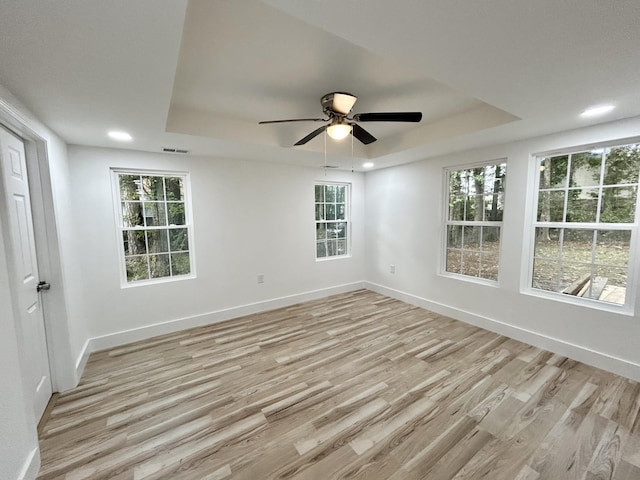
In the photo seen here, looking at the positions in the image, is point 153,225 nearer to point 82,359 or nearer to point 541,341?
point 82,359

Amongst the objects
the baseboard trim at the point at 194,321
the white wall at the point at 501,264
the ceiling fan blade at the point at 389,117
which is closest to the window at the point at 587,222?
the white wall at the point at 501,264

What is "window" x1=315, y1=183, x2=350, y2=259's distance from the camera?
477cm

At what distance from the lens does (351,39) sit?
4.33 ft

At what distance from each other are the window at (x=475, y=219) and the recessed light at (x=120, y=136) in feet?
12.6

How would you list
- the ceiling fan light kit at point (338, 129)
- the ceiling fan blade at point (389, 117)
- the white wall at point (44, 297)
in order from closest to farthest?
the white wall at point (44, 297)
the ceiling fan blade at point (389, 117)
the ceiling fan light kit at point (338, 129)

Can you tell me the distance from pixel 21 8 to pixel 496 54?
6.75 ft

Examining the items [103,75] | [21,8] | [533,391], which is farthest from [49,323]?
[533,391]

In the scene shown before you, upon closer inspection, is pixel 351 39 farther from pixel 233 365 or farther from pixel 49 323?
pixel 49 323

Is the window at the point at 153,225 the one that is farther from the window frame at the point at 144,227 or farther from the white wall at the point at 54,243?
the white wall at the point at 54,243

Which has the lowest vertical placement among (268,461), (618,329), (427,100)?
(268,461)

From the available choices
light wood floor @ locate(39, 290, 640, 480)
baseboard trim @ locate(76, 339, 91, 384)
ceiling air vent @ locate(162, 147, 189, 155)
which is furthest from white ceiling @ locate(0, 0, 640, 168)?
light wood floor @ locate(39, 290, 640, 480)

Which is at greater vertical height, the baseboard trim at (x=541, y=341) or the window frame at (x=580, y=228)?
the window frame at (x=580, y=228)

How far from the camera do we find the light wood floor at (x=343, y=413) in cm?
168

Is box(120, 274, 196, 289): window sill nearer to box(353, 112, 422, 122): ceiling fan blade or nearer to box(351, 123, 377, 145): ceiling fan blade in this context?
box(351, 123, 377, 145): ceiling fan blade
